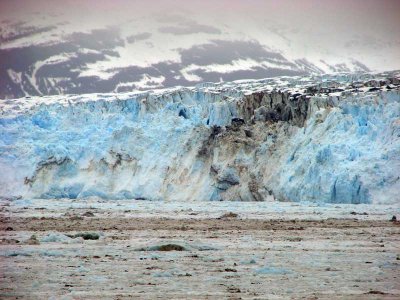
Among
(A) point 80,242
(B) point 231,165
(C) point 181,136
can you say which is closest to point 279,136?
(B) point 231,165

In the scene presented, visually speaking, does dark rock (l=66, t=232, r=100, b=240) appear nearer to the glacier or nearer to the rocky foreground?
the rocky foreground

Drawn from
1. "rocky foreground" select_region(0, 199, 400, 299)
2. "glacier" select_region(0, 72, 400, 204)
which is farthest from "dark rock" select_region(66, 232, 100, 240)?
"glacier" select_region(0, 72, 400, 204)

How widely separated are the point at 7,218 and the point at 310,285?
1704 cm

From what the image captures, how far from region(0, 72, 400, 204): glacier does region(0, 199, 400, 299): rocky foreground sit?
11.4 m

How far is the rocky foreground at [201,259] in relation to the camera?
369 inches

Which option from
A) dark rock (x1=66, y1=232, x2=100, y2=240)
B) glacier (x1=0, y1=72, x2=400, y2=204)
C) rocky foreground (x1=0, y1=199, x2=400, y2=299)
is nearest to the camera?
rocky foreground (x1=0, y1=199, x2=400, y2=299)

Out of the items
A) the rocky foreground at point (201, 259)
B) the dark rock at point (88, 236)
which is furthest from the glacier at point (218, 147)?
the dark rock at point (88, 236)

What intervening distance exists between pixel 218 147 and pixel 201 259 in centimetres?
2786

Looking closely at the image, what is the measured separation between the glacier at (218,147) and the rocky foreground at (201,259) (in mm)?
11406

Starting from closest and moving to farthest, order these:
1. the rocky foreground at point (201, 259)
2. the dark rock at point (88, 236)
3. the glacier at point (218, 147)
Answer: the rocky foreground at point (201, 259), the dark rock at point (88, 236), the glacier at point (218, 147)

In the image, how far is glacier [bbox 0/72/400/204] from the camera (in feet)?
114

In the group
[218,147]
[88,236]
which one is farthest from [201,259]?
[218,147]

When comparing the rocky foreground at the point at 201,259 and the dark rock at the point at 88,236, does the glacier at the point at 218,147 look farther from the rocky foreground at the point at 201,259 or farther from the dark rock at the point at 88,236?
the dark rock at the point at 88,236

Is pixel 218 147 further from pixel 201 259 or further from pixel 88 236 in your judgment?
pixel 201 259
